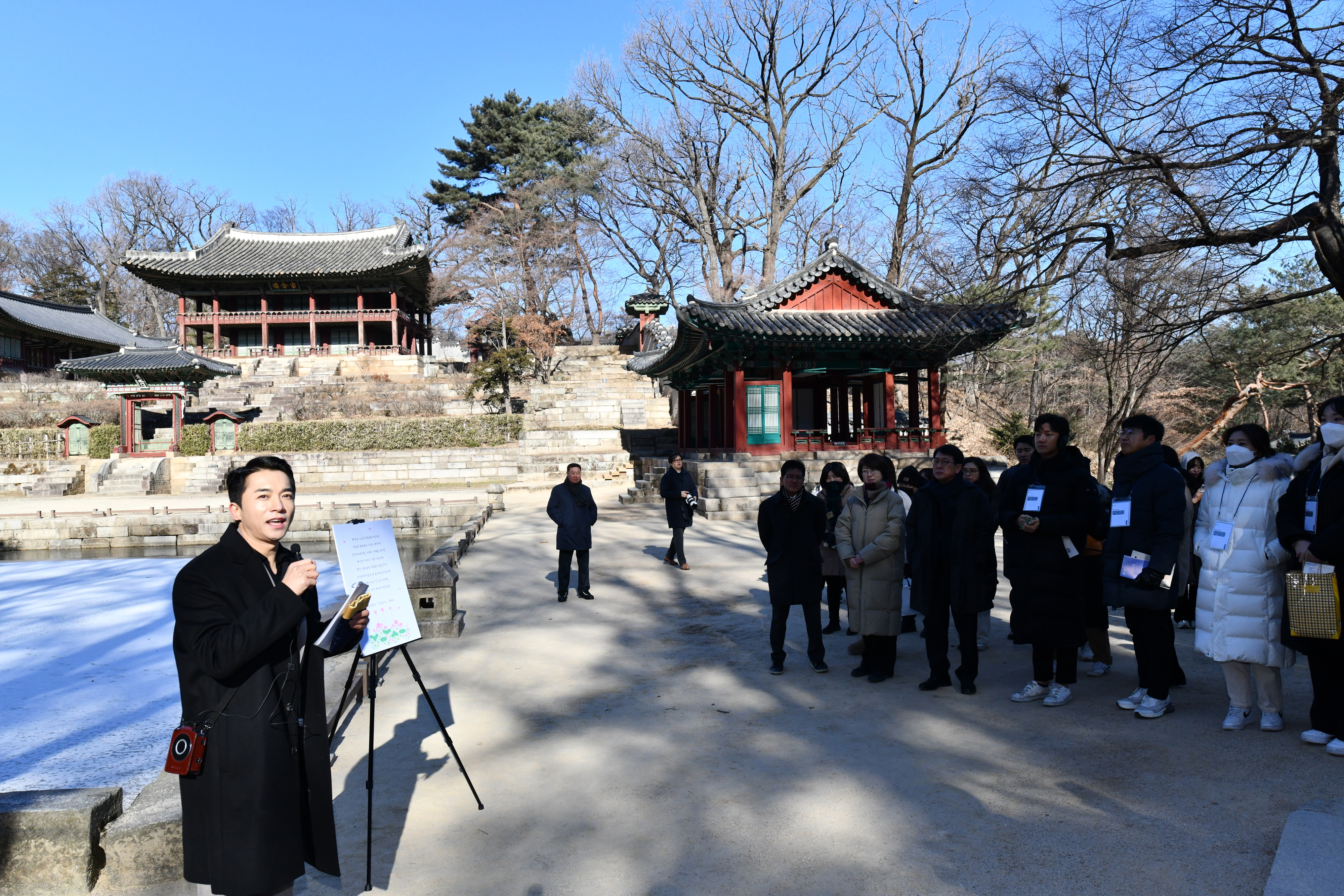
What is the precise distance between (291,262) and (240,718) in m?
40.8

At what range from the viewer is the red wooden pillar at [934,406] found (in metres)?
18.8

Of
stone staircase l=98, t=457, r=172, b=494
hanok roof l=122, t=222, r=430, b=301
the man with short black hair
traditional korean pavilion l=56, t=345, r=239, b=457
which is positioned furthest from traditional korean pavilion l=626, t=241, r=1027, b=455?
hanok roof l=122, t=222, r=430, b=301

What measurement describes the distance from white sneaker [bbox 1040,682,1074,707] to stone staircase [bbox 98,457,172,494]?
26.7 meters

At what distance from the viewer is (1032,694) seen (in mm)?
4898

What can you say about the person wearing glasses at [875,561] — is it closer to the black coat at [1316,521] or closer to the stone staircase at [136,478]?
the black coat at [1316,521]

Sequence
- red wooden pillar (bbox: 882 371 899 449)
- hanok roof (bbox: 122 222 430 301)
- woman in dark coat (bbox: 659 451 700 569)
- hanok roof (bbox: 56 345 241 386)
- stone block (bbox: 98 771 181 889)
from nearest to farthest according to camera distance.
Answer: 1. stone block (bbox: 98 771 181 889)
2. woman in dark coat (bbox: 659 451 700 569)
3. red wooden pillar (bbox: 882 371 899 449)
4. hanok roof (bbox: 56 345 241 386)
5. hanok roof (bbox: 122 222 430 301)

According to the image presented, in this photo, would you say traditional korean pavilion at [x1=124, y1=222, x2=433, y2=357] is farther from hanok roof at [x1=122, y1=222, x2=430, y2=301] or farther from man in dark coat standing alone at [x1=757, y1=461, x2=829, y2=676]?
man in dark coat standing alone at [x1=757, y1=461, x2=829, y2=676]

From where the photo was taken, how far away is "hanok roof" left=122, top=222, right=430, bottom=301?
119ft

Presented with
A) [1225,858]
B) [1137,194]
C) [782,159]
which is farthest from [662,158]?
[1225,858]

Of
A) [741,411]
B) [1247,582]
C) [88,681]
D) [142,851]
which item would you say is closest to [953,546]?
[1247,582]

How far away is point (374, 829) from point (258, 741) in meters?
1.52

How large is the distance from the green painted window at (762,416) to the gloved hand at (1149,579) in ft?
44.6

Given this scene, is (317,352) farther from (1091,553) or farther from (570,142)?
(1091,553)

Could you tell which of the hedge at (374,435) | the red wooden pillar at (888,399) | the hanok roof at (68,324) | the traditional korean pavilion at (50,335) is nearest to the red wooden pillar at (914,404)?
the red wooden pillar at (888,399)
